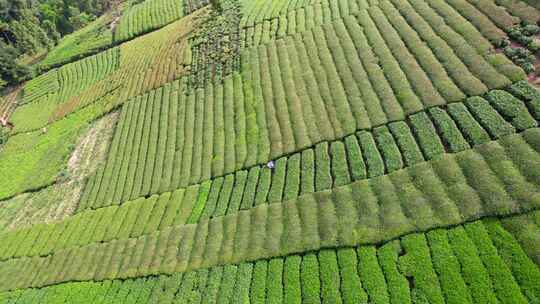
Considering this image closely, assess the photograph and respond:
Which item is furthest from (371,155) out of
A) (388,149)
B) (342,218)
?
(342,218)

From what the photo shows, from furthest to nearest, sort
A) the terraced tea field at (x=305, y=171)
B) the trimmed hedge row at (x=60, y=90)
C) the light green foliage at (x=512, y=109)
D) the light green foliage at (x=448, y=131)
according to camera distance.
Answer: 1. the trimmed hedge row at (x=60, y=90)
2. the light green foliage at (x=448, y=131)
3. the light green foliage at (x=512, y=109)
4. the terraced tea field at (x=305, y=171)

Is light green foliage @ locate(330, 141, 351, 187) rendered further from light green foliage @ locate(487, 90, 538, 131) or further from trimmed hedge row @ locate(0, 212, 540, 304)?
light green foliage @ locate(487, 90, 538, 131)

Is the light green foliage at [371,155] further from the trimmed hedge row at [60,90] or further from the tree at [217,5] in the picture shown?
the trimmed hedge row at [60,90]

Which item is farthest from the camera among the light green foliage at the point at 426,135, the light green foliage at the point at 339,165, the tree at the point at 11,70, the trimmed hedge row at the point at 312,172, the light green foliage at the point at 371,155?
the tree at the point at 11,70

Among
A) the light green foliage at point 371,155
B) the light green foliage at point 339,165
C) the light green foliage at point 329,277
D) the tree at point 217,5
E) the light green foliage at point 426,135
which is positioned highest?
the tree at point 217,5

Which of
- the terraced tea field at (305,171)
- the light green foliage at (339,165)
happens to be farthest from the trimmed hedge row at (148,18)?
the light green foliage at (339,165)

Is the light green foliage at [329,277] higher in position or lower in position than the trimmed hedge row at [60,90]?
higher

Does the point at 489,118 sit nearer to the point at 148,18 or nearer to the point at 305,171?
the point at 305,171

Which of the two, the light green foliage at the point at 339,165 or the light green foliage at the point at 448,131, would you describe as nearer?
the light green foliage at the point at 448,131
